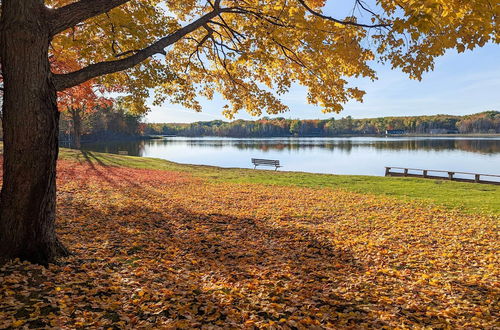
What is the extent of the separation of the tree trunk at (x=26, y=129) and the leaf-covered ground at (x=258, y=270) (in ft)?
1.91

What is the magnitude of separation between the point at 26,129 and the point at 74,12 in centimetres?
209

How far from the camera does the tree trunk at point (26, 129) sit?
13.7 feet

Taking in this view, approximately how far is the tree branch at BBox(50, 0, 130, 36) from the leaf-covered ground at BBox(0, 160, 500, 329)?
3.72 metres

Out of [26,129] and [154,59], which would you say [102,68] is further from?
[154,59]

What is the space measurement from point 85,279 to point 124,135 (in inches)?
4499

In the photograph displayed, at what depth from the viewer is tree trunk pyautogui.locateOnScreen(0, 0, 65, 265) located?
13.7ft

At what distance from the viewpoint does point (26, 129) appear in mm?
4195

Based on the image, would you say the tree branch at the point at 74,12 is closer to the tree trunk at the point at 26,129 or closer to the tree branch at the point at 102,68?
the tree trunk at the point at 26,129

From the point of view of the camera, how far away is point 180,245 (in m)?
6.39

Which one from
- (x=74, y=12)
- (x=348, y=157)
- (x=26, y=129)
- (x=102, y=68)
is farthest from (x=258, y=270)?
(x=348, y=157)

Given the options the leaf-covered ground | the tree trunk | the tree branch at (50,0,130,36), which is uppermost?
the tree branch at (50,0,130,36)

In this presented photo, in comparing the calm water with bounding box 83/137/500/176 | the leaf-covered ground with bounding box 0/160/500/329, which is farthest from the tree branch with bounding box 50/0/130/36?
the calm water with bounding box 83/137/500/176

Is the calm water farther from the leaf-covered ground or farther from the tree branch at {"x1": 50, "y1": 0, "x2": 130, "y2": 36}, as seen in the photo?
the tree branch at {"x1": 50, "y1": 0, "x2": 130, "y2": 36}

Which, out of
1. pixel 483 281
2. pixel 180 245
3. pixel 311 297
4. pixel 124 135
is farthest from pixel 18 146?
pixel 124 135
